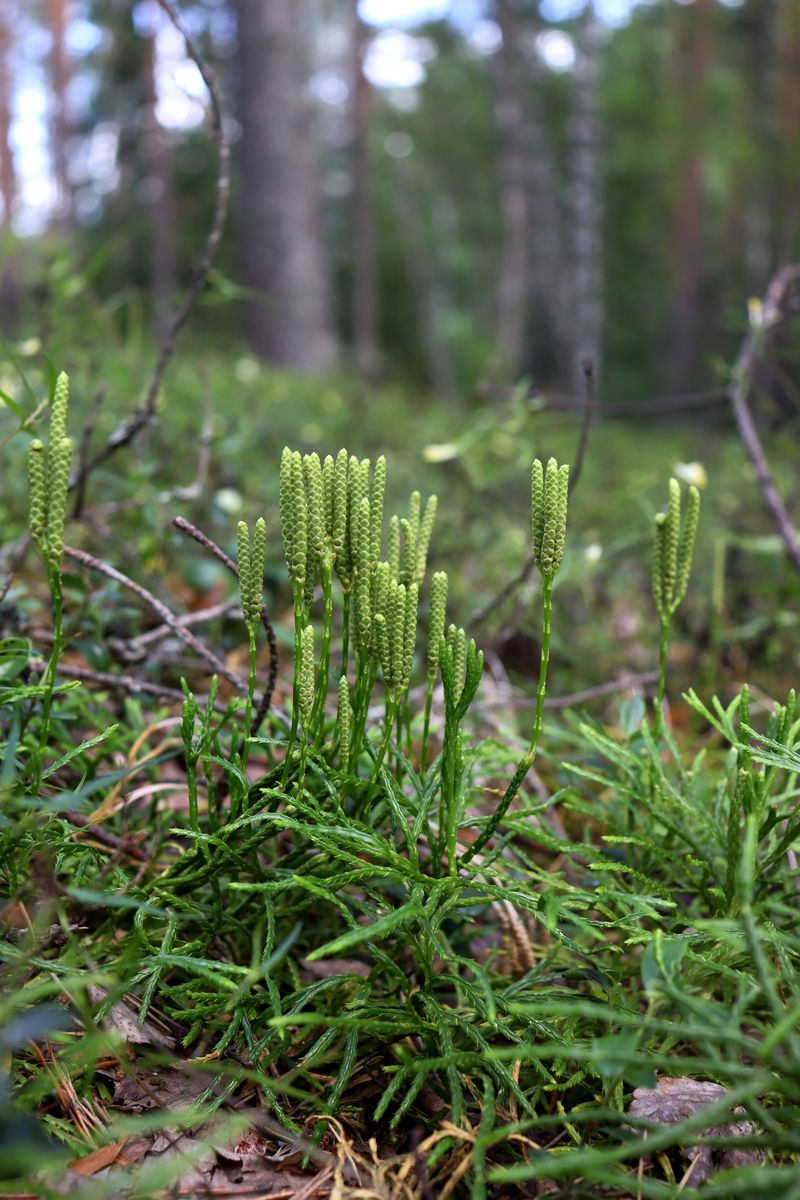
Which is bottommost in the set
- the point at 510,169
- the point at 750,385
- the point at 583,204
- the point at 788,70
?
the point at 750,385

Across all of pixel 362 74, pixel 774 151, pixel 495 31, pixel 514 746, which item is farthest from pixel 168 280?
pixel 514 746

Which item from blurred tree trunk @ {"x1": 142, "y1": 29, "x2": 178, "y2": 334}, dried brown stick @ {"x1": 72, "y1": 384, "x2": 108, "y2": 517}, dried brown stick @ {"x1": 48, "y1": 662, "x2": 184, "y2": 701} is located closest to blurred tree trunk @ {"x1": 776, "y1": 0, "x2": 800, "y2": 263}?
blurred tree trunk @ {"x1": 142, "y1": 29, "x2": 178, "y2": 334}

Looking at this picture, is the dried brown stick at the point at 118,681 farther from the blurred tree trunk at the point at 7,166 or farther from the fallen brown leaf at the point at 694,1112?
the blurred tree trunk at the point at 7,166

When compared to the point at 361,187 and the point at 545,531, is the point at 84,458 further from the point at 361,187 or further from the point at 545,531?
the point at 361,187

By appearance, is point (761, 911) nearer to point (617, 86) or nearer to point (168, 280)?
point (168, 280)

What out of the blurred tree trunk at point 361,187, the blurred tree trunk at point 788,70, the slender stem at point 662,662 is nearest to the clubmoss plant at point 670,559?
the slender stem at point 662,662

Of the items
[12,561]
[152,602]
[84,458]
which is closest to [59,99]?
[84,458]
